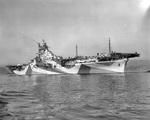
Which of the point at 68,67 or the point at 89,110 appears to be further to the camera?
the point at 68,67

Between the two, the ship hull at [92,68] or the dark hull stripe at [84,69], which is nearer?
the ship hull at [92,68]

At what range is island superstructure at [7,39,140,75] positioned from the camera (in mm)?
77875

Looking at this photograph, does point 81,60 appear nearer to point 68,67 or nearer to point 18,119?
point 68,67

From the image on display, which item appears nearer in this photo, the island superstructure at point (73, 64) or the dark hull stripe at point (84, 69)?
the island superstructure at point (73, 64)

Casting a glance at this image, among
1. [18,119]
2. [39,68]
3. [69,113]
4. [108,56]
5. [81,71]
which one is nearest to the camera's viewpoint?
[18,119]

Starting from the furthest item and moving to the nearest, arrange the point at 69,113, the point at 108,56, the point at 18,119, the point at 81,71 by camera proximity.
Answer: the point at 81,71 → the point at 108,56 → the point at 69,113 → the point at 18,119

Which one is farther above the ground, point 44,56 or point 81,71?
point 44,56

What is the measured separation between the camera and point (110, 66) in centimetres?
8012

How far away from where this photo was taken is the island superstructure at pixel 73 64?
3066 inches

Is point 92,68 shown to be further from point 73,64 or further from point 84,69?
point 73,64

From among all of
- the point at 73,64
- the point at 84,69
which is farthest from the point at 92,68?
the point at 73,64

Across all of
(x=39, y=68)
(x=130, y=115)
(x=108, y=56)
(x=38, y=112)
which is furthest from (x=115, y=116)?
(x=39, y=68)

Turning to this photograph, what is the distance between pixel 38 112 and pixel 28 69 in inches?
3225

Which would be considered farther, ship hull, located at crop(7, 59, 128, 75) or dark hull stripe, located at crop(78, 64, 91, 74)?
dark hull stripe, located at crop(78, 64, 91, 74)
